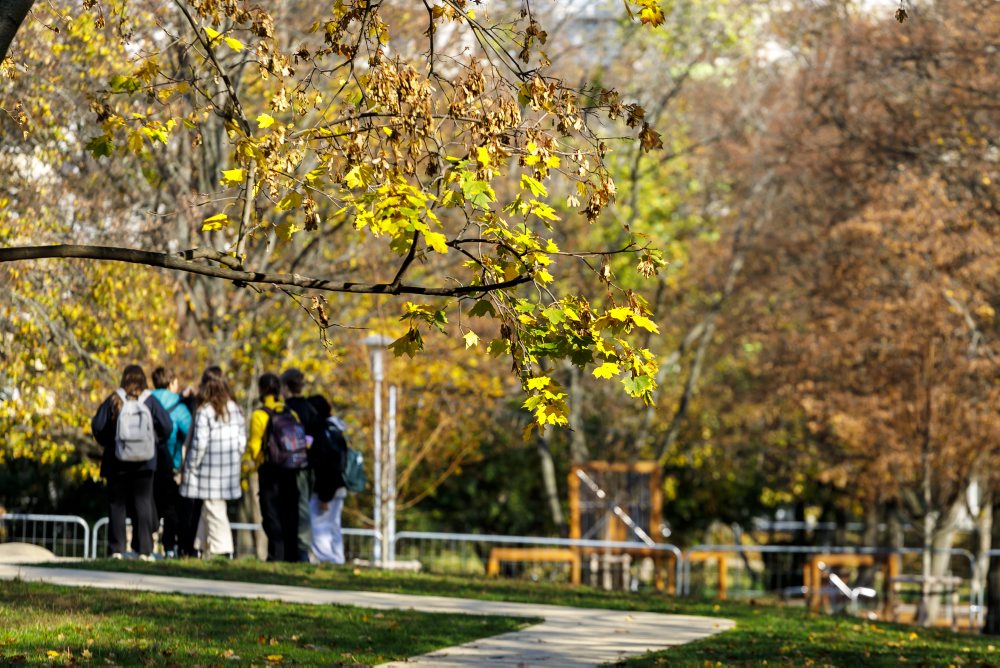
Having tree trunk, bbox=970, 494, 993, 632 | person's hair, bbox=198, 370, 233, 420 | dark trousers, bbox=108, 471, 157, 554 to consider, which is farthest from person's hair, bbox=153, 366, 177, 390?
tree trunk, bbox=970, 494, 993, 632

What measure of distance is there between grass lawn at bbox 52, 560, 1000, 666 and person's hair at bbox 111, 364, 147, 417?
1.44m

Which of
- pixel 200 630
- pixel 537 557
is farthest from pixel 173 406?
Result: pixel 537 557

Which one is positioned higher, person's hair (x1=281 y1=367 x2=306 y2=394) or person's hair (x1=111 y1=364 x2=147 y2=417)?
person's hair (x1=281 y1=367 x2=306 y2=394)

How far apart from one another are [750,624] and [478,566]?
626 inches

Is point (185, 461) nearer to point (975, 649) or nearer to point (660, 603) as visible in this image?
point (660, 603)

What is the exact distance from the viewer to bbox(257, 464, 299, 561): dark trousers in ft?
51.4

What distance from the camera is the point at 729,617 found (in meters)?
13.8

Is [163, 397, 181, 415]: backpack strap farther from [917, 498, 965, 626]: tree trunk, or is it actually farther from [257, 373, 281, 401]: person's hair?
[917, 498, 965, 626]: tree trunk

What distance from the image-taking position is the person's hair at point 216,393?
14.9m

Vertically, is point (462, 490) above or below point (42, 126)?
below

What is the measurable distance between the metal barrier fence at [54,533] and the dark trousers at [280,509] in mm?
3920

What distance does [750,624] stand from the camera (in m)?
13.0

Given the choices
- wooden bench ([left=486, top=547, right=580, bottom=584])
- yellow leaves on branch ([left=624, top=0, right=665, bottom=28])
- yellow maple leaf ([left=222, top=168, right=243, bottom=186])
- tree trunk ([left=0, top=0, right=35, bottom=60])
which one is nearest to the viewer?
yellow leaves on branch ([left=624, top=0, right=665, bottom=28])

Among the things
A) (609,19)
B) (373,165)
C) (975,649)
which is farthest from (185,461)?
(609,19)
